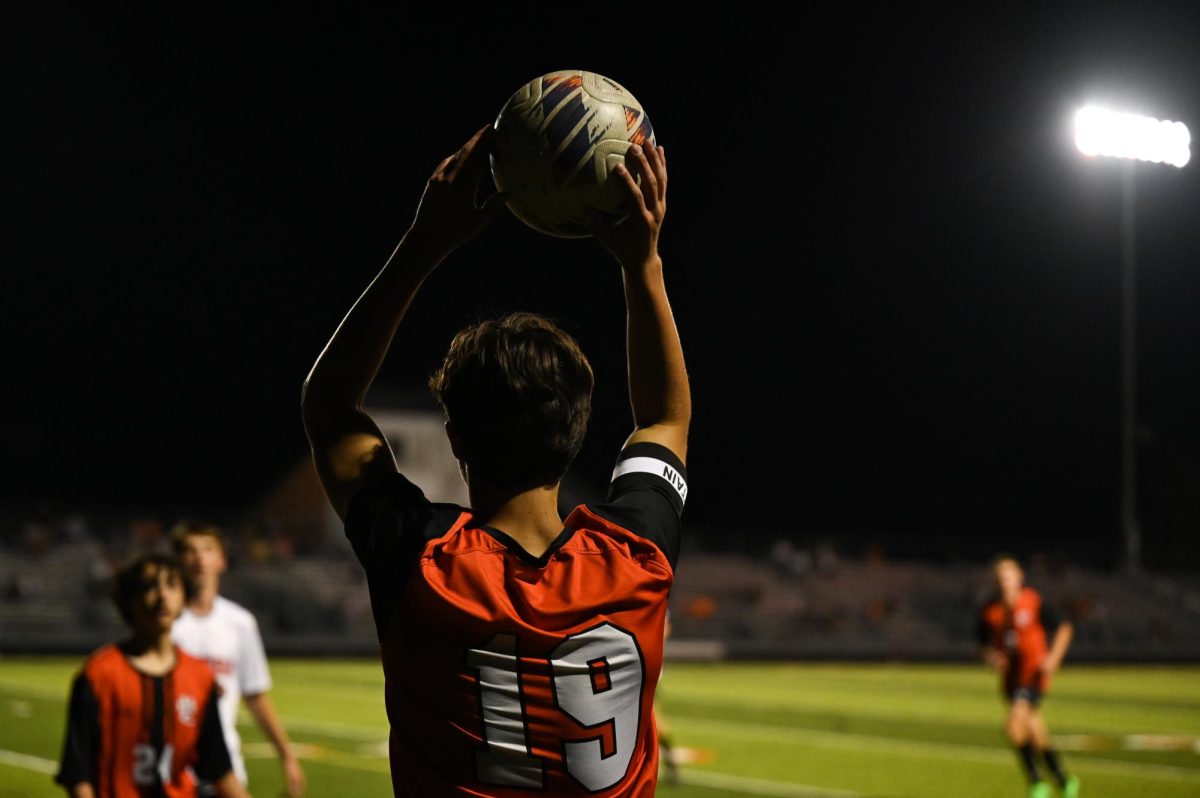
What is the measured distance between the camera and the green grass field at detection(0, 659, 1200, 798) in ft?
38.7

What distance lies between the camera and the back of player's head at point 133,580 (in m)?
4.82

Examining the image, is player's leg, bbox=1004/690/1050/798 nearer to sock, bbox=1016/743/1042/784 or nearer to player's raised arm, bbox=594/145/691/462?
sock, bbox=1016/743/1042/784

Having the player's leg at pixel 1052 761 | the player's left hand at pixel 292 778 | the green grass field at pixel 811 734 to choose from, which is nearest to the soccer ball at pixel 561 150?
the player's left hand at pixel 292 778

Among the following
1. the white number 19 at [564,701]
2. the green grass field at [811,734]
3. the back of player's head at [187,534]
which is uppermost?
the white number 19 at [564,701]

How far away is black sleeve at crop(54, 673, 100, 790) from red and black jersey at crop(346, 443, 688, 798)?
281 cm

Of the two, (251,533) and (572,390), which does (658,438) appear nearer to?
(572,390)

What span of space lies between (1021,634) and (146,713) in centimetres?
862

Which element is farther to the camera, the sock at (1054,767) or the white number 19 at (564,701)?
the sock at (1054,767)

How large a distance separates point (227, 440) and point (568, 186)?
4394 cm

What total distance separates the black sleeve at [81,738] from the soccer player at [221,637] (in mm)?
1387

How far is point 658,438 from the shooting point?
229cm

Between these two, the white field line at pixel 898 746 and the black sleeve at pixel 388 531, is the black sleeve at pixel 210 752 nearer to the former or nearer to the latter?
the black sleeve at pixel 388 531

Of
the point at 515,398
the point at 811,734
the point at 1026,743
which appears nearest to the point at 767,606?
the point at 811,734

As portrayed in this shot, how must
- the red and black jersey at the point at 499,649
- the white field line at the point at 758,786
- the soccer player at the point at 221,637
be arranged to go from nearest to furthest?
the red and black jersey at the point at 499,649 < the soccer player at the point at 221,637 < the white field line at the point at 758,786
